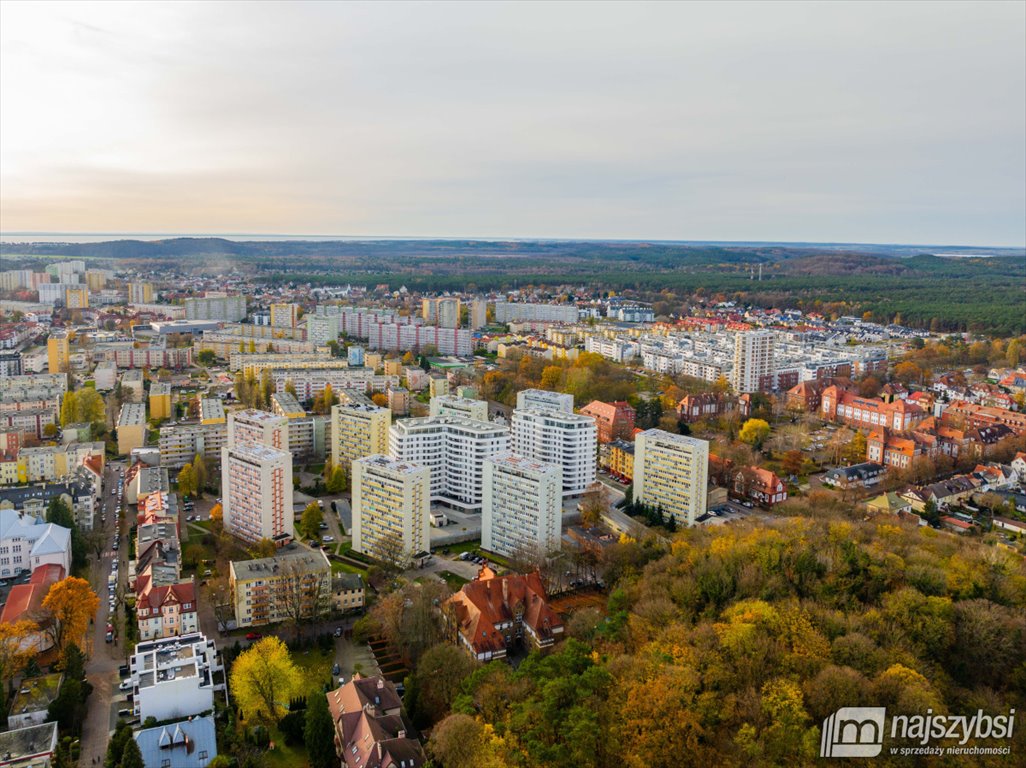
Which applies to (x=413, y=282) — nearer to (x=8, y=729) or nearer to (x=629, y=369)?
(x=629, y=369)

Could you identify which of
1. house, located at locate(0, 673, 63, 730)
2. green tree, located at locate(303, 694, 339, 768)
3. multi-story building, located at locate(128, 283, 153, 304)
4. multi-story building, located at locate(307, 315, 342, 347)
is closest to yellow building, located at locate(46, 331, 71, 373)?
multi-story building, located at locate(307, 315, 342, 347)

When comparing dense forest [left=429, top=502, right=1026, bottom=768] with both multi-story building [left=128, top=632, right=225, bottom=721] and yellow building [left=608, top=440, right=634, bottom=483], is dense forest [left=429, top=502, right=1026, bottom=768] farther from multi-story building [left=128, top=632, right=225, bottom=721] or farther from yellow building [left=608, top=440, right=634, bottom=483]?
yellow building [left=608, top=440, right=634, bottom=483]

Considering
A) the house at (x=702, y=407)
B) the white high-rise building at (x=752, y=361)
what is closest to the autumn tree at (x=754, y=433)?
the house at (x=702, y=407)

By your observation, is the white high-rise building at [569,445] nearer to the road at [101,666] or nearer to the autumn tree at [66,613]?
the road at [101,666]

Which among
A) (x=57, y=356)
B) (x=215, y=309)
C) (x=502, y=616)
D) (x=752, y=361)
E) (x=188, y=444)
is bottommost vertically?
(x=502, y=616)

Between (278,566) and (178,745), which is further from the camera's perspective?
(278,566)

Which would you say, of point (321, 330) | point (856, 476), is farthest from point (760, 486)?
point (321, 330)

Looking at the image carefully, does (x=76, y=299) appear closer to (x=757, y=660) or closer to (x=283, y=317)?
(x=283, y=317)
